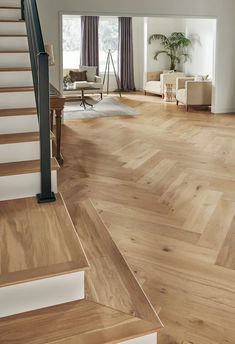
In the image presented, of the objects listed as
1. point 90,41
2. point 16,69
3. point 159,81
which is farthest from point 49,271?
point 90,41

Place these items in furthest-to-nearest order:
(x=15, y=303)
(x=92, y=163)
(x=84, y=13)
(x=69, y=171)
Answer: (x=84, y=13)
(x=92, y=163)
(x=69, y=171)
(x=15, y=303)

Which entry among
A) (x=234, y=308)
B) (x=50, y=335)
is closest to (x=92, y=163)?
(x=234, y=308)

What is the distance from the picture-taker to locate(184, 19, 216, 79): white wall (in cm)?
993

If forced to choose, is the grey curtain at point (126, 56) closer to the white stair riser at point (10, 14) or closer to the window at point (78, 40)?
the window at point (78, 40)

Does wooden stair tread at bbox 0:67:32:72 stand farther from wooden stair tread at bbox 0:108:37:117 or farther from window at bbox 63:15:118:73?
window at bbox 63:15:118:73

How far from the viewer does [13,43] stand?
3.77 meters

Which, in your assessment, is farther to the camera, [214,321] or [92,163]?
[92,163]

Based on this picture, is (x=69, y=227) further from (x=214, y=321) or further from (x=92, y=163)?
(x=92, y=163)

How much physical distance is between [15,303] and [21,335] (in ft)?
0.54

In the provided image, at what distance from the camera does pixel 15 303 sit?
1722 millimetres

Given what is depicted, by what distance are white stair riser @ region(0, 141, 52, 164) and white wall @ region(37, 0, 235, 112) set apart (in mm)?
4926

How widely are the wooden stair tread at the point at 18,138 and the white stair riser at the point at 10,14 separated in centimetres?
210

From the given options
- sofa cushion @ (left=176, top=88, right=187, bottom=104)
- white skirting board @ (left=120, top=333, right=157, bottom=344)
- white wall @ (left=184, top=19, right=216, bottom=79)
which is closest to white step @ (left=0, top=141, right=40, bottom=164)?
white skirting board @ (left=120, top=333, right=157, bottom=344)

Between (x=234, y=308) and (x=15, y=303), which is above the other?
(x=15, y=303)
